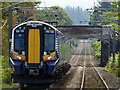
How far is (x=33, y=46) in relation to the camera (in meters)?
17.6

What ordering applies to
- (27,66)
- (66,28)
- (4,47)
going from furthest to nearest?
(66,28)
(4,47)
(27,66)

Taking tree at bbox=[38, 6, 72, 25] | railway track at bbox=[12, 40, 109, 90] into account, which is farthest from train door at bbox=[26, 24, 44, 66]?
tree at bbox=[38, 6, 72, 25]

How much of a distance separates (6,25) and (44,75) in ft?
51.4

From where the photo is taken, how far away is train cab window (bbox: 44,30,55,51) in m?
18.1

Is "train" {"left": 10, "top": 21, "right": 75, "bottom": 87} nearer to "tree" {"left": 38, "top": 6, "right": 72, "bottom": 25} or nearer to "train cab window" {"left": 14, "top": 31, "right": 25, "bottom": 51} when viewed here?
"train cab window" {"left": 14, "top": 31, "right": 25, "bottom": 51}

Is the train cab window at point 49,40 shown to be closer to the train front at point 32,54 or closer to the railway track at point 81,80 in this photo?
the train front at point 32,54

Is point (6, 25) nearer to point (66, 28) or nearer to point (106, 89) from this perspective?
point (106, 89)

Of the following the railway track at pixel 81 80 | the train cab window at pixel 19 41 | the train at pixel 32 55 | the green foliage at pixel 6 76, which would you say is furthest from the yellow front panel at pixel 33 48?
the green foliage at pixel 6 76

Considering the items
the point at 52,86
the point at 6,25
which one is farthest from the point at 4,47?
the point at 52,86

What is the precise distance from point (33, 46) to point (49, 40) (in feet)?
3.91

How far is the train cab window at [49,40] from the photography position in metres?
18.1

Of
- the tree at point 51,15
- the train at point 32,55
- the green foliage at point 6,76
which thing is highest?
the tree at point 51,15

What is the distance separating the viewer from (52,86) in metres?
21.0

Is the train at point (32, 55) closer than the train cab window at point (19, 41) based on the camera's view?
Yes
